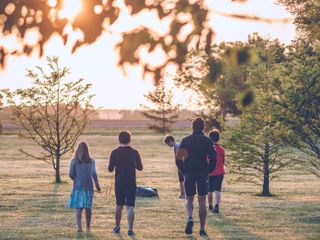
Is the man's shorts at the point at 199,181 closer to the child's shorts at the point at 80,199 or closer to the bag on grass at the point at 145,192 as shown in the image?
the child's shorts at the point at 80,199

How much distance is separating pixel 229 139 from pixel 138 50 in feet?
65.8

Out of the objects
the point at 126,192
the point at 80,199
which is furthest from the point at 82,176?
the point at 126,192

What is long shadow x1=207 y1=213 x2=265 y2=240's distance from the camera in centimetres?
1545

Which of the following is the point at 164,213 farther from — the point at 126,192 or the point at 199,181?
the point at 199,181

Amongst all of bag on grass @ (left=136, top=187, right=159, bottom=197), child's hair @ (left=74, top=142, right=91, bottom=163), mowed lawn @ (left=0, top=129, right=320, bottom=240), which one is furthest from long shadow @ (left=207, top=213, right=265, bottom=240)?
bag on grass @ (left=136, top=187, right=159, bottom=197)

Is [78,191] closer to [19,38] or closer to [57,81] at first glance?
[19,38]

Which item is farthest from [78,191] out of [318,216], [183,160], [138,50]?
[138,50]

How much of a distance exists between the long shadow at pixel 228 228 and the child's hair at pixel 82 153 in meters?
2.93

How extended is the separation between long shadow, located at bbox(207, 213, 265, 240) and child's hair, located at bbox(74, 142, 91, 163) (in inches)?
115

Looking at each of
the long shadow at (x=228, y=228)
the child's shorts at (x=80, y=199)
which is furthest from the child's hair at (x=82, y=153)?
the long shadow at (x=228, y=228)

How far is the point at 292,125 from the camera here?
18.7 m

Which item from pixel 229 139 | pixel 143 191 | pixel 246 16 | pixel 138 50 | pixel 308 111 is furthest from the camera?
pixel 229 139

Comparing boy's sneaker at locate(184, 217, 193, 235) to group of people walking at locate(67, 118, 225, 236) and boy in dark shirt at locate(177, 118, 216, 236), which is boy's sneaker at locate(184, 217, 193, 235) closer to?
group of people walking at locate(67, 118, 225, 236)

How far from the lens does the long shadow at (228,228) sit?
15445mm
